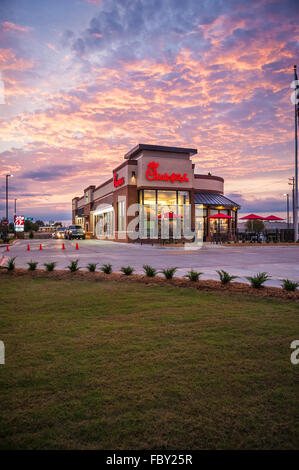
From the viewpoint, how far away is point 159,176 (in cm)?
3872

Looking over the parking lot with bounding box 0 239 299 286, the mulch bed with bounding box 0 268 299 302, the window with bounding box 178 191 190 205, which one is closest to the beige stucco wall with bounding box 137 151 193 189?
the window with bounding box 178 191 190 205

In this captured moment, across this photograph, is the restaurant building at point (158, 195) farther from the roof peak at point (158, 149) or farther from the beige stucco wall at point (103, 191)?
the beige stucco wall at point (103, 191)

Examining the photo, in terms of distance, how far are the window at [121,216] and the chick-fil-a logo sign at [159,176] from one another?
19.0 feet

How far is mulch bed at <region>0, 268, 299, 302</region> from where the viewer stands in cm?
823

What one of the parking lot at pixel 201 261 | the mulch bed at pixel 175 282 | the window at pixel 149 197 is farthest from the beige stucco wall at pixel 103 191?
the mulch bed at pixel 175 282

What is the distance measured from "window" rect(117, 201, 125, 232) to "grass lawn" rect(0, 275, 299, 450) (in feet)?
117

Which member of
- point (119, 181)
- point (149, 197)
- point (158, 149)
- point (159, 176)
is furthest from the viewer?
point (119, 181)

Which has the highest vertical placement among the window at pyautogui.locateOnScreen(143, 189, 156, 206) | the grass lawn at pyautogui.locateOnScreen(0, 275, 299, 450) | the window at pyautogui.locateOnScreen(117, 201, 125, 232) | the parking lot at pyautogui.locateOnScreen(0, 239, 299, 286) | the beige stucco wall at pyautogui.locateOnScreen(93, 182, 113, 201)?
the beige stucco wall at pyautogui.locateOnScreen(93, 182, 113, 201)

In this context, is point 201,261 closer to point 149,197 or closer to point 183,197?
point 149,197

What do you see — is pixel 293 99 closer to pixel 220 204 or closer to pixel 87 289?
pixel 220 204

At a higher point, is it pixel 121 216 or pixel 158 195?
pixel 158 195

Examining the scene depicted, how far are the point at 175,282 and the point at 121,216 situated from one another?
34303 mm

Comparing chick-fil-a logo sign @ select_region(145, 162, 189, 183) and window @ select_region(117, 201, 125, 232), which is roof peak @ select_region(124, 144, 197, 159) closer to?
chick-fil-a logo sign @ select_region(145, 162, 189, 183)

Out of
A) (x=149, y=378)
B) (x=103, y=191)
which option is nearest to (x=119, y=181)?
(x=103, y=191)
